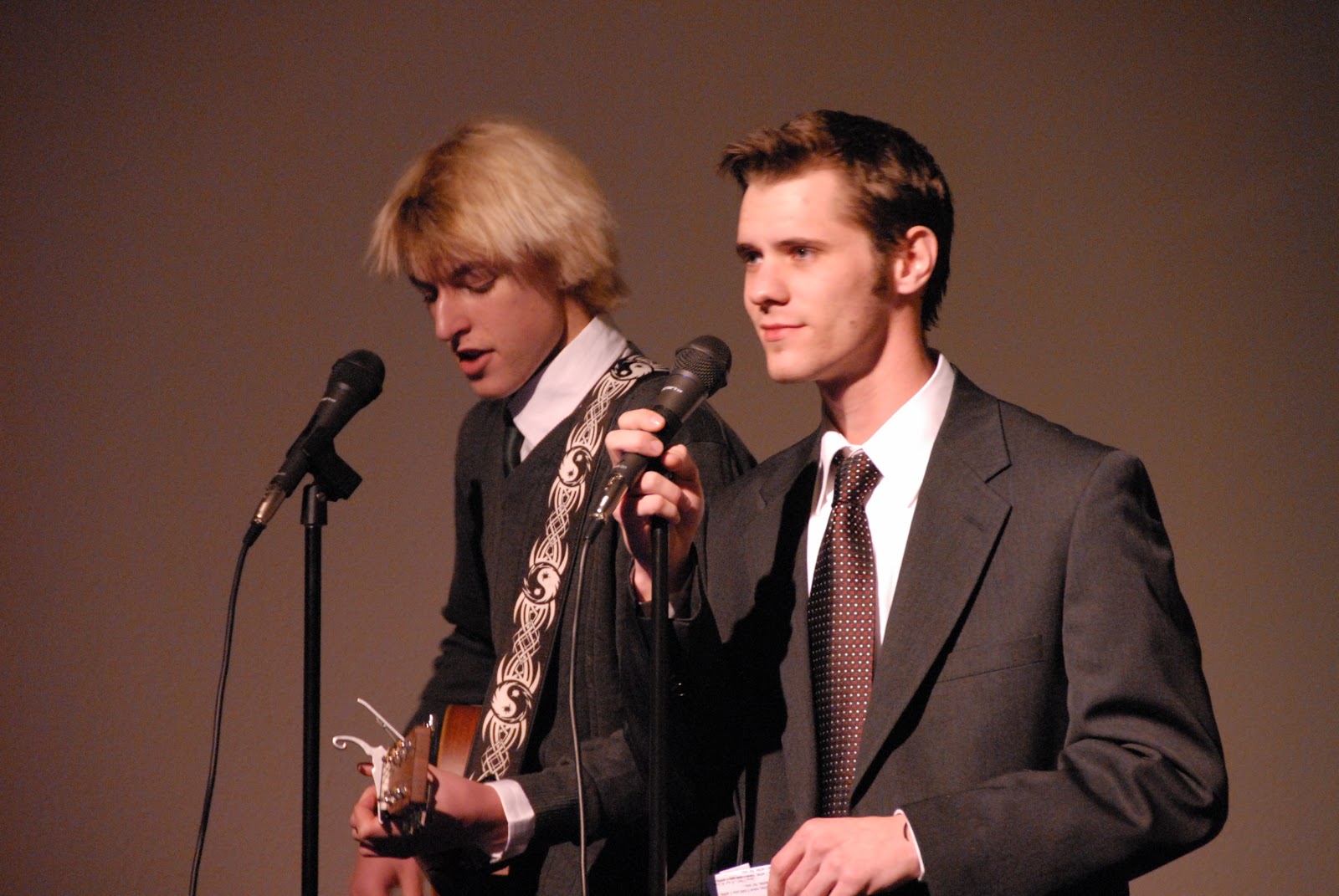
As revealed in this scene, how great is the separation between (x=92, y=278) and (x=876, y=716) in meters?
2.62

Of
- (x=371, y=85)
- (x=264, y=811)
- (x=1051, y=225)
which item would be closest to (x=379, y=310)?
(x=371, y=85)

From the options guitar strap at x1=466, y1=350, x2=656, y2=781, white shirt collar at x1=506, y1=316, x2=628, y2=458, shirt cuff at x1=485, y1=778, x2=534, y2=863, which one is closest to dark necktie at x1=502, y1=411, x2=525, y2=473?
white shirt collar at x1=506, y1=316, x2=628, y2=458

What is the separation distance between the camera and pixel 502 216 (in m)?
2.44

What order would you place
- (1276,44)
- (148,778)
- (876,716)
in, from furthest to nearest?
1. (148,778)
2. (1276,44)
3. (876,716)

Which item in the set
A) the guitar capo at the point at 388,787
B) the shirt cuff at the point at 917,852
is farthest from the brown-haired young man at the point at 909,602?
the guitar capo at the point at 388,787

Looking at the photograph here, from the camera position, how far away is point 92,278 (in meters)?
3.58

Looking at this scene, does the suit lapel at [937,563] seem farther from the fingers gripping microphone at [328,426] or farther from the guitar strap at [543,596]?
the fingers gripping microphone at [328,426]

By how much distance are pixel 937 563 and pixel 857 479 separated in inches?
7.7

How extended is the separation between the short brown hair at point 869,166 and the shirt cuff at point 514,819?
0.89 m

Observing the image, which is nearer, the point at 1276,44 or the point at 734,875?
the point at 734,875

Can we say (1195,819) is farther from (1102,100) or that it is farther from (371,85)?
(371,85)

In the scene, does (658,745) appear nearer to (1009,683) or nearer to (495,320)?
(1009,683)

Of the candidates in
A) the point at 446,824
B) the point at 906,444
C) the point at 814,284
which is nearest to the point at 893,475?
the point at 906,444

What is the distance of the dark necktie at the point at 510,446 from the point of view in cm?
264
